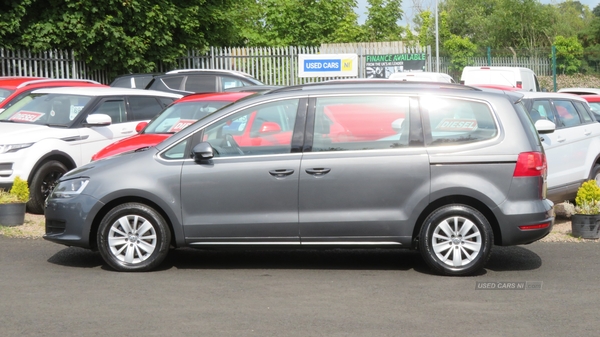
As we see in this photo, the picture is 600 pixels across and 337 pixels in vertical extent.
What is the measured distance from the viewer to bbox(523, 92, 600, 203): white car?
36.9 ft

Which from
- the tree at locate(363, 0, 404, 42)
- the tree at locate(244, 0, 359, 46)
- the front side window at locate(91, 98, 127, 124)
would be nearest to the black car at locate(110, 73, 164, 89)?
the front side window at locate(91, 98, 127, 124)

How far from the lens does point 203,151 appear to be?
25.7 feet

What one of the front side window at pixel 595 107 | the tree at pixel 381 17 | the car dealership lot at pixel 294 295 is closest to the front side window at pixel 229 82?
the front side window at pixel 595 107

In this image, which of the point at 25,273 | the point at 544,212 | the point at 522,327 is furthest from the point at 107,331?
the point at 544,212

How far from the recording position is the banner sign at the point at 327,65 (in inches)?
1096

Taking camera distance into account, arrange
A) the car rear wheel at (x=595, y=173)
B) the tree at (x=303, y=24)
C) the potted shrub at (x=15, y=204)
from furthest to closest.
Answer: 1. the tree at (x=303, y=24)
2. the car rear wheel at (x=595, y=173)
3. the potted shrub at (x=15, y=204)

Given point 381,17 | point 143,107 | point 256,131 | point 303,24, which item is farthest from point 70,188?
point 381,17

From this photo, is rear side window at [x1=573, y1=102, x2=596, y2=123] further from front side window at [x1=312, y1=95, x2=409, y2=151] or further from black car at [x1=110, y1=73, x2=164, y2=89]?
black car at [x1=110, y1=73, x2=164, y2=89]

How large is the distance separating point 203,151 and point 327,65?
20.5 metres

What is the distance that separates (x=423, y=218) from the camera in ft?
26.0

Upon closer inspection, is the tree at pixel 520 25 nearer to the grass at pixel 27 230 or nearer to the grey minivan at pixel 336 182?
the grass at pixel 27 230

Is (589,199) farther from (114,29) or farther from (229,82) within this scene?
(114,29)

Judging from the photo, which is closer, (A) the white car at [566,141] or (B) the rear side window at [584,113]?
(A) the white car at [566,141]

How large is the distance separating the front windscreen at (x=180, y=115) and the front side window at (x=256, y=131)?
4.08 meters
